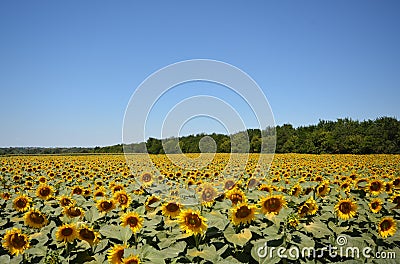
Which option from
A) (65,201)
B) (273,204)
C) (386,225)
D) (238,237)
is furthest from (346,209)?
(65,201)

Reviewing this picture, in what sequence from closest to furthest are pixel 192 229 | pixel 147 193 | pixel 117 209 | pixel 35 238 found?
pixel 192 229 → pixel 35 238 → pixel 117 209 → pixel 147 193

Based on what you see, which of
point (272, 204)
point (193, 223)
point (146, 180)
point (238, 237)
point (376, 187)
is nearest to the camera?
point (238, 237)

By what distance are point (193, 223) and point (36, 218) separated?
1856mm

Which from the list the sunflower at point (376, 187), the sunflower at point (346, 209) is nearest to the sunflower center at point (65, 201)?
the sunflower at point (346, 209)

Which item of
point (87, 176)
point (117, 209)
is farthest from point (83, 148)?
point (117, 209)

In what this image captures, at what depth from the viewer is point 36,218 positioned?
3.26m

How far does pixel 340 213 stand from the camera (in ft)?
10.4

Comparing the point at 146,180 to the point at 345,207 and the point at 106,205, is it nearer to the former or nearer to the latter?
the point at 106,205

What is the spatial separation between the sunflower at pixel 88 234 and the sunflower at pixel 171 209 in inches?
30.2

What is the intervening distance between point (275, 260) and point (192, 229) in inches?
29.1

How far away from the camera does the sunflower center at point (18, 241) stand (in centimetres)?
272

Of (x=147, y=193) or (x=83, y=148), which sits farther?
(x=83, y=148)

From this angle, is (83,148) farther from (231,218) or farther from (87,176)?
(231,218)

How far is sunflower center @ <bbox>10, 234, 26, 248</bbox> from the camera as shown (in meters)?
2.72
